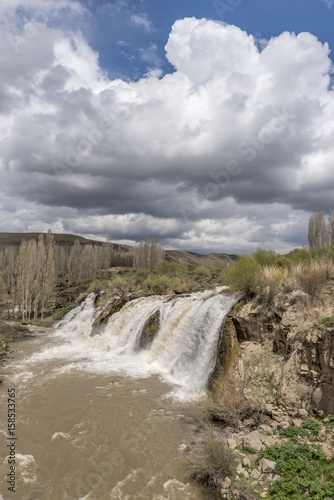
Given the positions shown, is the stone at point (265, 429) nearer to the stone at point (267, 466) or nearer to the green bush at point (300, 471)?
the green bush at point (300, 471)

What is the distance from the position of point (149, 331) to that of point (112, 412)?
7470 mm

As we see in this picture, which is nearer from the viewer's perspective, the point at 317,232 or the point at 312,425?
the point at 312,425

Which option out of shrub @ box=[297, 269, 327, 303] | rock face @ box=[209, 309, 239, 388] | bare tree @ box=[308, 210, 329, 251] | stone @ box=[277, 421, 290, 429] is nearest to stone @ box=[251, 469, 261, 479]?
stone @ box=[277, 421, 290, 429]

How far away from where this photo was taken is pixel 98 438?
26.8 feet

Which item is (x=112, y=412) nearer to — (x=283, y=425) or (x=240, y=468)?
(x=240, y=468)

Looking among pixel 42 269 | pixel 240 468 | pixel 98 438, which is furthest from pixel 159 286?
pixel 240 468

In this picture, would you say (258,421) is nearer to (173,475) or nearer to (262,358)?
(262,358)

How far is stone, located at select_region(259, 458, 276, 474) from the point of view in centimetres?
587

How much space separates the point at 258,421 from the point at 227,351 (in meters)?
3.67

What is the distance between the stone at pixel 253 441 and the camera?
6.67 meters

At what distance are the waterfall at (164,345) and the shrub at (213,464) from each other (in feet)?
16.4

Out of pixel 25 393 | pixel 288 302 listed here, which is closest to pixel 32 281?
pixel 25 393

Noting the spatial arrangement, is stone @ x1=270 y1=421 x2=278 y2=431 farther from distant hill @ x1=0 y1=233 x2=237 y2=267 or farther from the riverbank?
distant hill @ x1=0 y1=233 x2=237 y2=267

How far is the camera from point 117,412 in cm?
976
